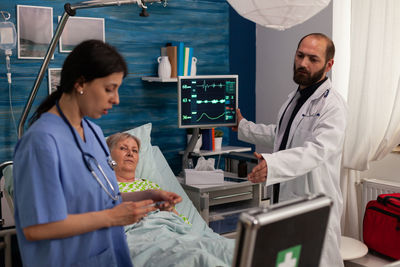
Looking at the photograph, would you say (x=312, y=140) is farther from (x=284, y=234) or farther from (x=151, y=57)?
(x=151, y=57)

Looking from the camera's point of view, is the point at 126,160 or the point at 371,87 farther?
the point at 371,87

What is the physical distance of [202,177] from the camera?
3271 millimetres

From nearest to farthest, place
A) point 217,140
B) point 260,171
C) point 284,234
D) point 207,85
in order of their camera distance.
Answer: point 284,234 < point 260,171 < point 207,85 < point 217,140

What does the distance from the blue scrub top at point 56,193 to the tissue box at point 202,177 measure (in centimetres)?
169

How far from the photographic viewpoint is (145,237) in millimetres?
2465

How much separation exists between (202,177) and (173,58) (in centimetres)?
86

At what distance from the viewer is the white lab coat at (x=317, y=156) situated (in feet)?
7.48

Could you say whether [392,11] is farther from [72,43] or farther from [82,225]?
[82,225]

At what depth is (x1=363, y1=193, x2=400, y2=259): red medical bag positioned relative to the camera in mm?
3176

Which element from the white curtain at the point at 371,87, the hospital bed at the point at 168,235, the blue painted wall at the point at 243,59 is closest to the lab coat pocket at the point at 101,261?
the hospital bed at the point at 168,235

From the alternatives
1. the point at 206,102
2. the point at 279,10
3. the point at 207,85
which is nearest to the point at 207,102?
the point at 206,102

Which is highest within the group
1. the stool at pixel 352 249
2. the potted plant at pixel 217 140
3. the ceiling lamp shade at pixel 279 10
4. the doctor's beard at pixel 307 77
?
the ceiling lamp shade at pixel 279 10

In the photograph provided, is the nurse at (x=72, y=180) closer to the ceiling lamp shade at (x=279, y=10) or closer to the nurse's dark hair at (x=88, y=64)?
the nurse's dark hair at (x=88, y=64)

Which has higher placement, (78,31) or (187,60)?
(78,31)
